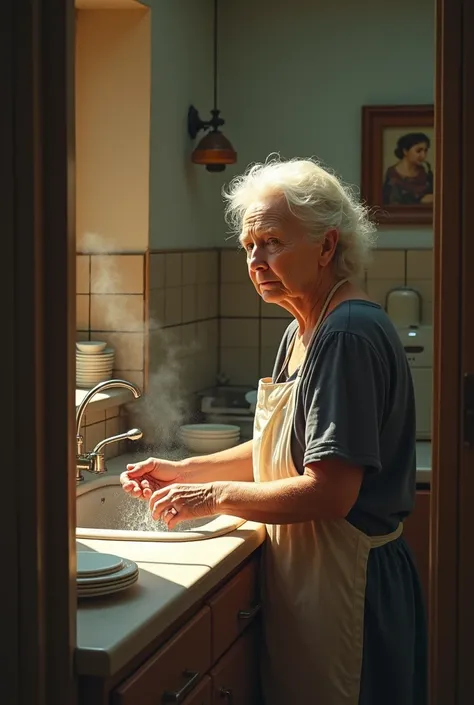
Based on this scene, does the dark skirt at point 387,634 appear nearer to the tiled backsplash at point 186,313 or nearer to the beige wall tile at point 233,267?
the tiled backsplash at point 186,313

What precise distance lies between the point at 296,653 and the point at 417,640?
0.94 feet

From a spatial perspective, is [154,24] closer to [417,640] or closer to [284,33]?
[284,33]

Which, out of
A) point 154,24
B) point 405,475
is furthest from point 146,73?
point 405,475

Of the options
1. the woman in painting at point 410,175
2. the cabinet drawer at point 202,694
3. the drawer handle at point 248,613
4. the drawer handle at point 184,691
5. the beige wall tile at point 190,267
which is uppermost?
the woman in painting at point 410,175

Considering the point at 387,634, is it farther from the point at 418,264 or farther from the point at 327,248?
the point at 418,264

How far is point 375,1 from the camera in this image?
13.9 feet

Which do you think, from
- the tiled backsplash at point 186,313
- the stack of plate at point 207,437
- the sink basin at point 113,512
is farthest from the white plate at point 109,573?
the stack of plate at point 207,437

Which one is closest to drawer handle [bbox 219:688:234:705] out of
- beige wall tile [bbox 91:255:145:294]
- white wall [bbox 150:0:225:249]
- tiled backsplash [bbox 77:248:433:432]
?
tiled backsplash [bbox 77:248:433:432]

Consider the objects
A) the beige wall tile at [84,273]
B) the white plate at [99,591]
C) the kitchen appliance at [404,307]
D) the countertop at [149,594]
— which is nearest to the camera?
the countertop at [149,594]

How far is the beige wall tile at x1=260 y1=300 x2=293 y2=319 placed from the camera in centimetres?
438

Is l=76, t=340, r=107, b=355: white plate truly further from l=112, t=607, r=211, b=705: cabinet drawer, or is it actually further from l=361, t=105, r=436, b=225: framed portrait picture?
l=112, t=607, r=211, b=705: cabinet drawer

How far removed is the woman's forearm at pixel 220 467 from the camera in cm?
274

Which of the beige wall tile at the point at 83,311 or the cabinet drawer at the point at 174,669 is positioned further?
the beige wall tile at the point at 83,311

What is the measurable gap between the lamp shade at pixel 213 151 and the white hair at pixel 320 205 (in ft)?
4.69
